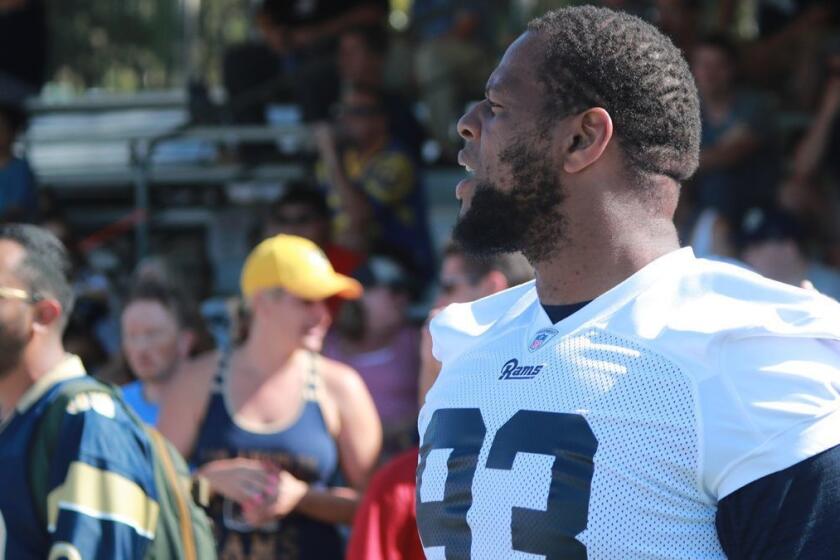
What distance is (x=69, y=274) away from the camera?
3543mm

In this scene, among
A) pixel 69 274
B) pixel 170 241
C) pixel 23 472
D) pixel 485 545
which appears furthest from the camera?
pixel 170 241

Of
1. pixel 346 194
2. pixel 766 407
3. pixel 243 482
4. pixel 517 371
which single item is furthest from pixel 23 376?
pixel 346 194

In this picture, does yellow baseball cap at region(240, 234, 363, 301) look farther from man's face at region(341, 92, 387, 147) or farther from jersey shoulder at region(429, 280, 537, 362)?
man's face at region(341, 92, 387, 147)

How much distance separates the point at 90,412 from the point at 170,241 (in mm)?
5877

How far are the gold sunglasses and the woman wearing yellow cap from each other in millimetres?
1051

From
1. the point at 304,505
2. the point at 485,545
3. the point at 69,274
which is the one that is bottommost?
the point at 304,505

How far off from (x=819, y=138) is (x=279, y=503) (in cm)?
397

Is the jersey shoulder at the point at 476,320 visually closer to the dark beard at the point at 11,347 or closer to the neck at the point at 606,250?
the neck at the point at 606,250

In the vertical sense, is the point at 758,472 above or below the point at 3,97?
below

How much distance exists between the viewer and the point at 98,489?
9.61 feet

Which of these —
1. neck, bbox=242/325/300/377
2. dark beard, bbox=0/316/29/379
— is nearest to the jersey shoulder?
dark beard, bbox=0/316/29/379

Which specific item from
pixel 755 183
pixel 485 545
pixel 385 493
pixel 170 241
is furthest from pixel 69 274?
pixel 170 241

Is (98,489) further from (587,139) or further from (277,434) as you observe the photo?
(587,139)

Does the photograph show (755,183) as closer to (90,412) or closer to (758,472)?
(90,412)
